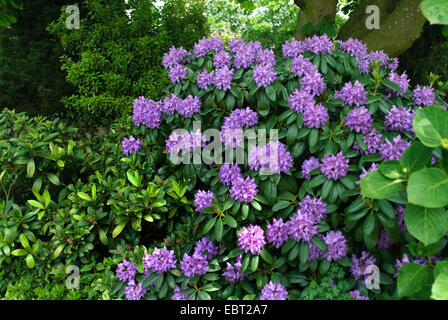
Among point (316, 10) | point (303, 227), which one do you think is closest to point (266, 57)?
point (303, 227)

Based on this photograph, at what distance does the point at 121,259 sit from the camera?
2307 mm

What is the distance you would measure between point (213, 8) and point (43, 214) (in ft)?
Result: 67.8

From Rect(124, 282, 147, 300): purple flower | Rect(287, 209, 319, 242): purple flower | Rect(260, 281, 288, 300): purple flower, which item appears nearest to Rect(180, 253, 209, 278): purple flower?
Rect(124, 282, 147, 300): purple flower

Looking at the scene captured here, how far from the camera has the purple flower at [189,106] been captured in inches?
93.1

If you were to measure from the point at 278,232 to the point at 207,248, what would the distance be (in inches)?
18.7

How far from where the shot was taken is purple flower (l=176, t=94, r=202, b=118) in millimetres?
2365

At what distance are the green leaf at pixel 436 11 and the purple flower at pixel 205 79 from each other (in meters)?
1.37

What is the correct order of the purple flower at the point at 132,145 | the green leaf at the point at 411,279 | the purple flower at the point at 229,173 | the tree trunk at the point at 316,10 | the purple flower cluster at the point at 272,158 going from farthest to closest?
the tree trunk at the point at 316,10, the purple flower at the point at 132,145, the purple flower at the point at 229,173, the purple flower cluster at the point at 272,158, the green leaf at the point at 411,279

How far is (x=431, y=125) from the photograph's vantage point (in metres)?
1.36

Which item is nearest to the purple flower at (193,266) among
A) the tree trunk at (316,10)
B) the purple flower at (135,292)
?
the purple flower at (135,292)

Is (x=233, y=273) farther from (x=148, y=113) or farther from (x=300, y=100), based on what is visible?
(x=148, y=113)

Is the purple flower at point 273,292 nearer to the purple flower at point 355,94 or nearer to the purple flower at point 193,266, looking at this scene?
the purple flower at point 193,266
